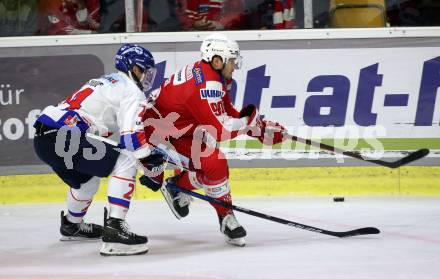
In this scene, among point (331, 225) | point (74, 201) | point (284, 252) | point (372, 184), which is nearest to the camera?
point (284, 252)

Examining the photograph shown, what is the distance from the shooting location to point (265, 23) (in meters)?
6.37

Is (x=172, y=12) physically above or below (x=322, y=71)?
above

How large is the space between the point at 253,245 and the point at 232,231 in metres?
0.13

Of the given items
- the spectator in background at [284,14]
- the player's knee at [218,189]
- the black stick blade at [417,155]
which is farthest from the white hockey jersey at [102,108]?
the spectator in background at [284,14]

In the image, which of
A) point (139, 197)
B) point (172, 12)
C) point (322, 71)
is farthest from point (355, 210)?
point (172, 12)

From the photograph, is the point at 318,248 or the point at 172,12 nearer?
the point at 318,248

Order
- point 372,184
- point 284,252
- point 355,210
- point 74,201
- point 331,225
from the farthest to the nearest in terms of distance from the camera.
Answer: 1. point 372,184
2. point 355,210
3. point 331,225
4. point 74,201
5. point 284,252

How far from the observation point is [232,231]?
14.6ft

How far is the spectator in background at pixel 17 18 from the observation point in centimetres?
637

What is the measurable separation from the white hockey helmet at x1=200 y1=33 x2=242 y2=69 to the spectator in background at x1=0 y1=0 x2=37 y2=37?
2261 millimetres

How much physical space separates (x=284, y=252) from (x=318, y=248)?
18 centimetres

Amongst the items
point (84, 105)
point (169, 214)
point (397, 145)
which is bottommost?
point (169, 214)

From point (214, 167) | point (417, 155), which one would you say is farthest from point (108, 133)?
point (417, 155)

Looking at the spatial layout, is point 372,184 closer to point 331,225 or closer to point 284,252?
point 331,225
